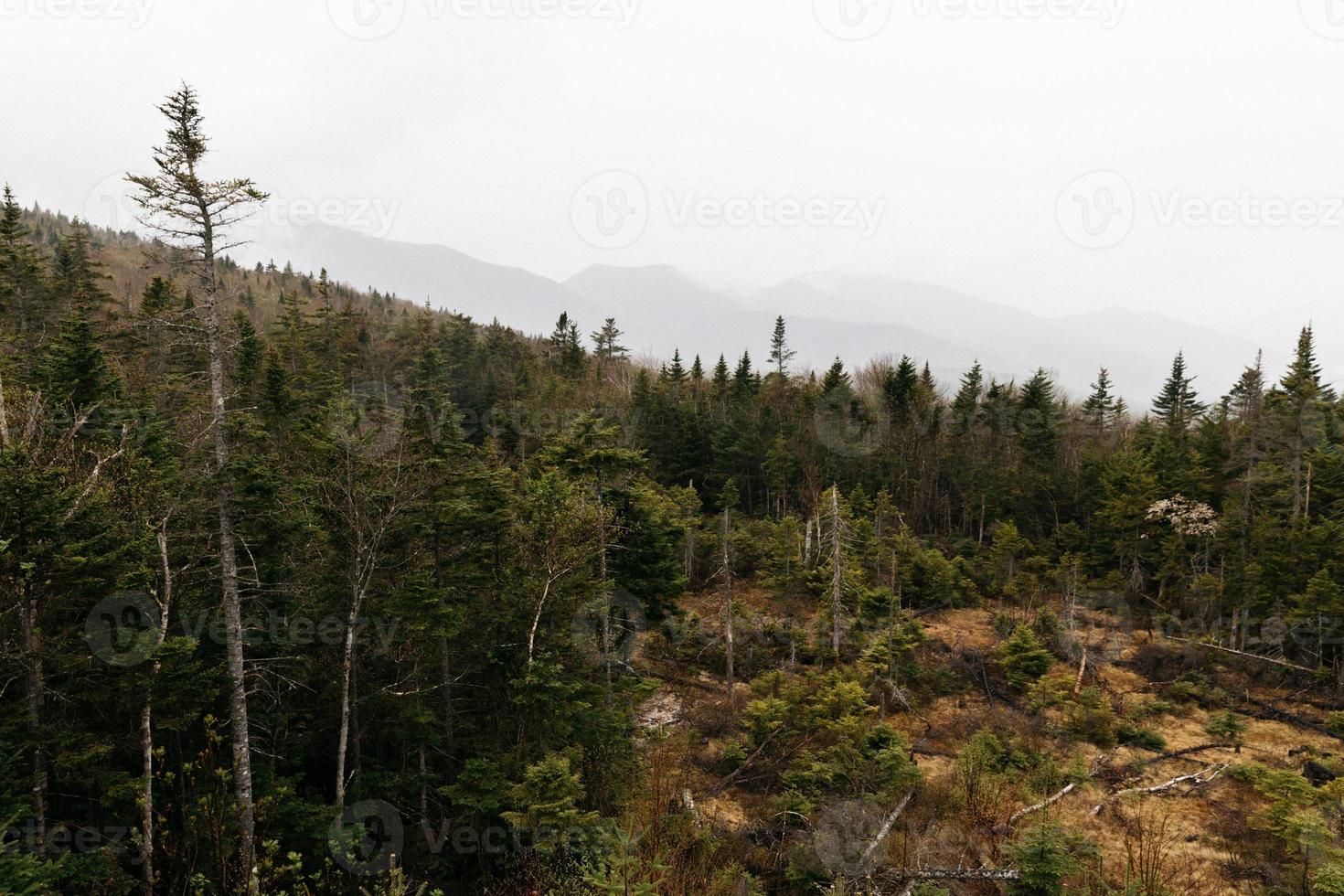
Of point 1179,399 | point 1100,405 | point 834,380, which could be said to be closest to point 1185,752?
point 834,380

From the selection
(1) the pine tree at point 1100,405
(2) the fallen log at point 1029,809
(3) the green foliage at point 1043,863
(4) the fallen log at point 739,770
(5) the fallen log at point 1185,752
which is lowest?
(4) the fallen log at point 739,770

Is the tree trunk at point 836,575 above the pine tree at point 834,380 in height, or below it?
below

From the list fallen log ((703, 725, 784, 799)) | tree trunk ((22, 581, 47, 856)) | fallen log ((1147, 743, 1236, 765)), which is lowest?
fallen log ((703, 725, 784, 799))

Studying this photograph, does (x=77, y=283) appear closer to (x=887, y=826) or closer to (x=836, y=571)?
(x=836, y=571)

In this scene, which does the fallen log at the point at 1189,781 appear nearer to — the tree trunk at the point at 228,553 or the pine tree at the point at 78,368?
the tree trunk at the point at 228,553

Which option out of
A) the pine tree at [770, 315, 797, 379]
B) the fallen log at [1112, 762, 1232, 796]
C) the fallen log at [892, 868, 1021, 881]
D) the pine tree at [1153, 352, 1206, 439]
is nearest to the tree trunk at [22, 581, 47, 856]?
the fallen log at [892, 868, 1021, 881]

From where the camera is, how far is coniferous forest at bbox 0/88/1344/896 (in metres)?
10.0

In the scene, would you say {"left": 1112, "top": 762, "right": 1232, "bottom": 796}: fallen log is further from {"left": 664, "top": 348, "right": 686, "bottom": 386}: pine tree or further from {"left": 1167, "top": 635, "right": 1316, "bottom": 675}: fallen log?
{"left": 664, "top": 348, "right": 686, "bottom": 386}: pine tree

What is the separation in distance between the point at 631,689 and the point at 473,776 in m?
4.51

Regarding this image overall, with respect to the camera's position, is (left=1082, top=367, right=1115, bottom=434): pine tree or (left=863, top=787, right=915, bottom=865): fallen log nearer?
(left=863, top=787, right=915, bottom=865): fallen log

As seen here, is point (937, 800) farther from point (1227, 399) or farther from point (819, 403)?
point (1227, 399)

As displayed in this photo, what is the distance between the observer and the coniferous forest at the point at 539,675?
1004 centimetres

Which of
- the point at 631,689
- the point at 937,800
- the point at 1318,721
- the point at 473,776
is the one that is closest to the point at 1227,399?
the point at 1318,721

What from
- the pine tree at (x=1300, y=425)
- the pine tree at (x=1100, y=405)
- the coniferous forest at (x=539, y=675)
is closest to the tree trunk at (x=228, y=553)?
the coniferous forest at (x=539, y=675)
